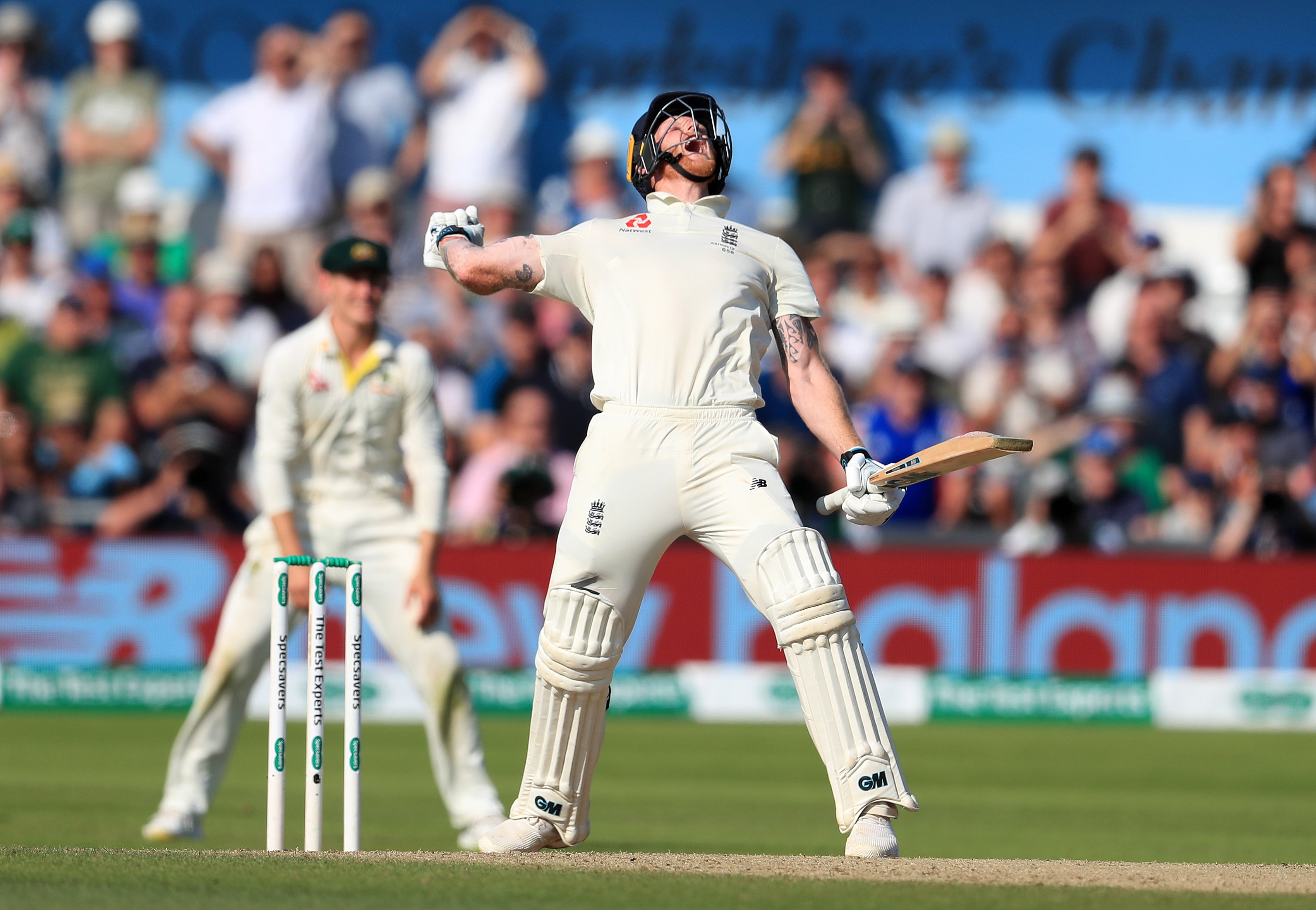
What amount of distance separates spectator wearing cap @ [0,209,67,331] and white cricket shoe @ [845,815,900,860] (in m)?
10.8

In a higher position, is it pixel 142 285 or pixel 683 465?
pixel 142 285

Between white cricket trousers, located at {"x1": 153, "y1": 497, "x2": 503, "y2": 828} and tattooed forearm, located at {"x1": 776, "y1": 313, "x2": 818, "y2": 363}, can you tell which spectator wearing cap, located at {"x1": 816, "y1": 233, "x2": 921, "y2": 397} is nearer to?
white cricket trousers, located at {"x1": 153, "y1": 497, "x2": 503, "y2": 828}

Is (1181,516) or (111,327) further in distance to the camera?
(111,327)

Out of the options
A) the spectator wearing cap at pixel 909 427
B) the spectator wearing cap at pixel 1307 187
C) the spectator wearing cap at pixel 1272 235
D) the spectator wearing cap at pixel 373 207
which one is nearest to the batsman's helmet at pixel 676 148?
the spectator wearing cap at pixel 909 427

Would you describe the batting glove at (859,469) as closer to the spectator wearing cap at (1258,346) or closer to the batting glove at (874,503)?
the batting glove at (874,503)

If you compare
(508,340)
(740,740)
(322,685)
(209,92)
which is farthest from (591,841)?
(209,92)

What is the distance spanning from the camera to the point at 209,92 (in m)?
17.8

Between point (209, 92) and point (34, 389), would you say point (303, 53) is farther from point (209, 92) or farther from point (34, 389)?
point (34, 389)

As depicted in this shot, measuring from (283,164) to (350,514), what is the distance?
908cm

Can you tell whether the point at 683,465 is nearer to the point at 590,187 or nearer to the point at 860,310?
the point at 860,310

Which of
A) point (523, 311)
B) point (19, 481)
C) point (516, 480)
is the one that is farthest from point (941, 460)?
point (19, 481)

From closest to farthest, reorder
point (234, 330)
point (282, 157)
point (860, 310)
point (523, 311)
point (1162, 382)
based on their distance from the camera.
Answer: point (523, 311) < point (1162, 382) < point (234, 330) < point (860, 310) < point (282, 157)

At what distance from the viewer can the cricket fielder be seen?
7086mm

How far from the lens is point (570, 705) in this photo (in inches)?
214
